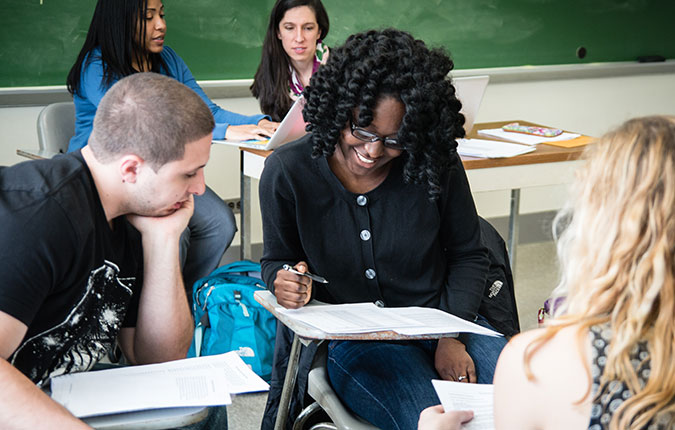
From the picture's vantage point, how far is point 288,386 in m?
Answer: 1.63

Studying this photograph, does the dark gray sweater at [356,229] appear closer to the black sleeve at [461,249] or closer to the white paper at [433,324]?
the black sleeve at [461,249]

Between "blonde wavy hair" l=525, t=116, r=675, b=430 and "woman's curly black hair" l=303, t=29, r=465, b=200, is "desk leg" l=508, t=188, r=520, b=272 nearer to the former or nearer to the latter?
"woman's curly black hair" l=303, t=29, r=465, b=200

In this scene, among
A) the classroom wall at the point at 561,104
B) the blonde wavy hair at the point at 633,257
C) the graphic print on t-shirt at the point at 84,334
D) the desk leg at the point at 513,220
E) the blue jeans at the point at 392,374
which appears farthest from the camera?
the classroom wall at the point at 561,104

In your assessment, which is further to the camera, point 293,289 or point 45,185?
point 293,289

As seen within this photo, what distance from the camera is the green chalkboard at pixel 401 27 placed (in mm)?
3305

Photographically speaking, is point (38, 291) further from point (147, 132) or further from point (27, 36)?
point (27, 36)

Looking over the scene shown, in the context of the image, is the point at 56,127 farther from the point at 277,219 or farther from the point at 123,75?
the point at 277,219

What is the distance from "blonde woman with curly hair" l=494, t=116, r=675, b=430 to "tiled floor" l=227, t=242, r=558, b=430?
1.70 metres

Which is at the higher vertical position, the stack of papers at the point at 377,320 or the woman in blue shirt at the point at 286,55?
the woman in blue shirt at the point at 286,55

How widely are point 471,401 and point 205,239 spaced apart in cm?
175

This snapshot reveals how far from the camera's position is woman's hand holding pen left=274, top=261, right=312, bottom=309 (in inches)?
62.7

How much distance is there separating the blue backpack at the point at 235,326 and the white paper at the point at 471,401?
4.64ft

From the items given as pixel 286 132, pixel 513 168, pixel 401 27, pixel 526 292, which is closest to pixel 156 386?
pixel 286 132

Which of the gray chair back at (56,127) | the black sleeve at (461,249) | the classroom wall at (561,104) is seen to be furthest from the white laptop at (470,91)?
the gray chair back at (56,127)
